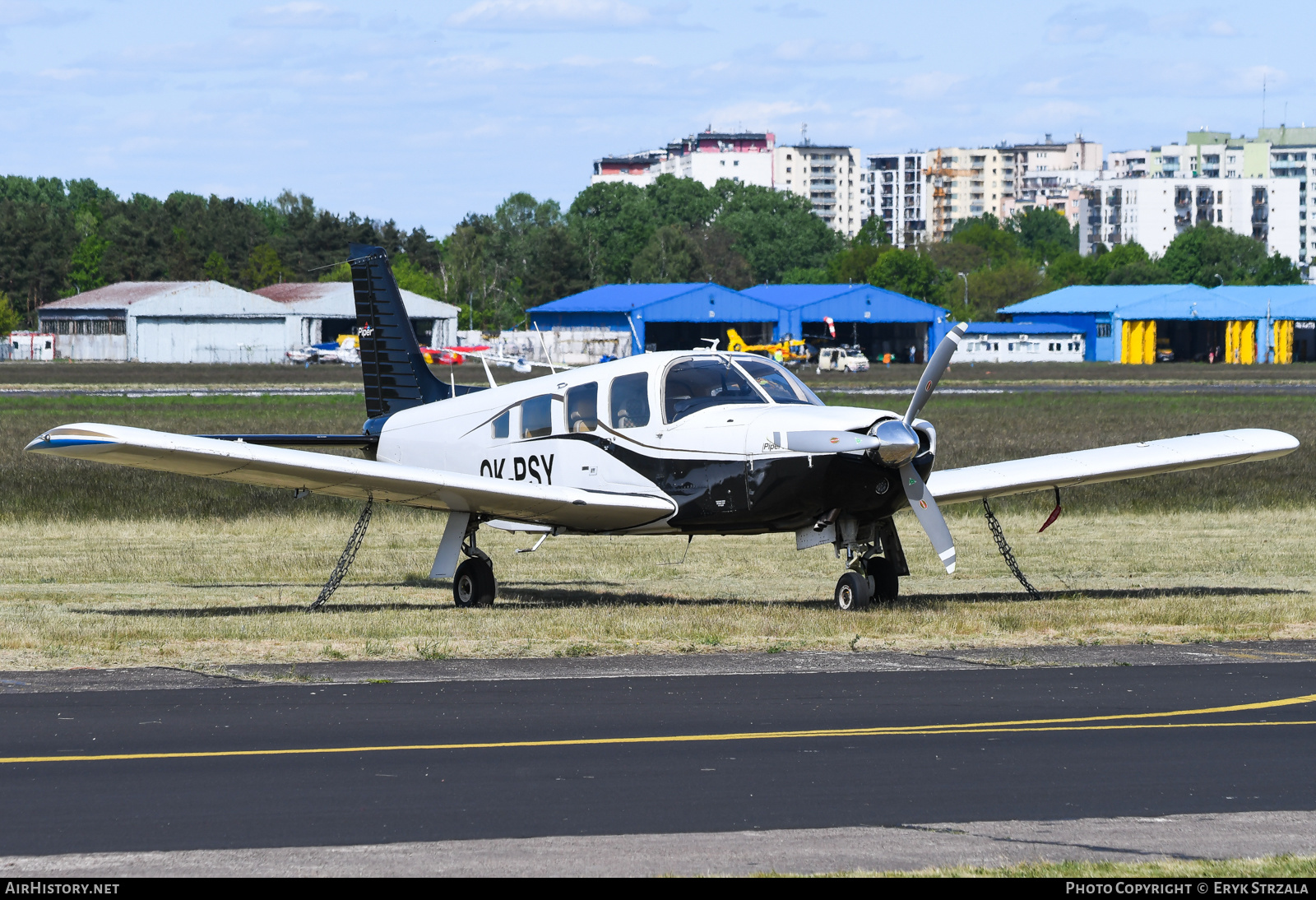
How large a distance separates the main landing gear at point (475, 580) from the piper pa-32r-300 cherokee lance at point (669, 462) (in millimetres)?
17

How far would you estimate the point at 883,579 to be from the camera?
16641 mm

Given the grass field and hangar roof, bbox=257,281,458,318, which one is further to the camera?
hangar roof, bbox=257,281,458,318

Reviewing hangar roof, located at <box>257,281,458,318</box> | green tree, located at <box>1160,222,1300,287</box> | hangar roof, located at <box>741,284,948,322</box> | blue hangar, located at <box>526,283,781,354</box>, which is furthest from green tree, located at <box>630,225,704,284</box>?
Result: hangar roof, located at <box>741,284,948,322</box>

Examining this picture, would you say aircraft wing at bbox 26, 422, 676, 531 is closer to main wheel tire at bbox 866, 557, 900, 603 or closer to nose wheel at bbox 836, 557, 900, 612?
nose wheel at bbox 836, 557, 900, 612

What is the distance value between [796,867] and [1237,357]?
449 feet

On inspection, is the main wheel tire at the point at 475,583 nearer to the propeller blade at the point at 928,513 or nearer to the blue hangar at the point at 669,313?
the propeller blade at the point at 928,513

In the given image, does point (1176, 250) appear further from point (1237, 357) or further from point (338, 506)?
point (338, 506)

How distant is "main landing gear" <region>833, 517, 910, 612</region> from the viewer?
52.6 ft

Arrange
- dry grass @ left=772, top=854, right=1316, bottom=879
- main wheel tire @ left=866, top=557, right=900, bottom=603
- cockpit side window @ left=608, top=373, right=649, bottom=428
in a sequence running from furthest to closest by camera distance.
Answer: cockpit side window @ left=608, top=373, right=649, bottom=428
main wheel tire @ left=866, top=557, right=900, bottom=603
dry grass @ left=772, top=854, right=1316, bottom=879

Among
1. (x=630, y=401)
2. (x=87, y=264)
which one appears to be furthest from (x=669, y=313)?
(x=630, y=401)

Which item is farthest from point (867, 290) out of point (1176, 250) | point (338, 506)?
point (338, 506)

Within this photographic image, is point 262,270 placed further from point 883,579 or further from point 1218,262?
point 883,579

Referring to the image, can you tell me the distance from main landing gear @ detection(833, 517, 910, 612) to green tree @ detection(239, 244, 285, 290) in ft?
531

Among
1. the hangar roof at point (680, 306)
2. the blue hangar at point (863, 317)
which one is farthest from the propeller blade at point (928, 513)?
the blue hangar at point (863, 317)
